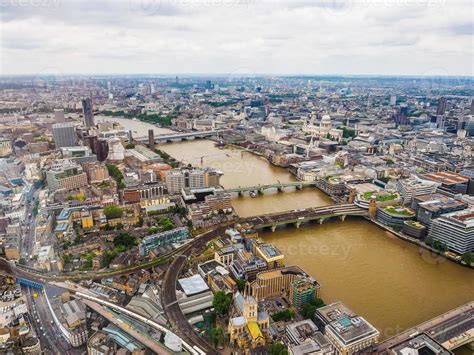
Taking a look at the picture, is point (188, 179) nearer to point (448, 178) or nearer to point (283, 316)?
point (283, 316)

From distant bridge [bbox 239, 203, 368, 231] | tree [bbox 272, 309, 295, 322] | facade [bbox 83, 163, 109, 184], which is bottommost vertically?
tree [bbox 272, 309, 295, 322]

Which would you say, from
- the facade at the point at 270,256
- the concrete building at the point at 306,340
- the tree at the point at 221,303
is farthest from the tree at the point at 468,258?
the tree at the point at 221,303

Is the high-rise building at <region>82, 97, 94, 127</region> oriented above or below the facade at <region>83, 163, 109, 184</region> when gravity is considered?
above

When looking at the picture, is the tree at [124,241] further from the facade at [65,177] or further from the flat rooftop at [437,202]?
the flat rooftop at [437,202]

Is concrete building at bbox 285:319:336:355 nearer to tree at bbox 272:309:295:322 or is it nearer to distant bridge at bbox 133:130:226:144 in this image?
tree at bbox 272:309:295:322

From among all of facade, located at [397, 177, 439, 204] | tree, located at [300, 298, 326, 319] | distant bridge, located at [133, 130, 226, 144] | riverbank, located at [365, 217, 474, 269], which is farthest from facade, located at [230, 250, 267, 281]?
distant bridge, located at [133, 130, 226, 144]

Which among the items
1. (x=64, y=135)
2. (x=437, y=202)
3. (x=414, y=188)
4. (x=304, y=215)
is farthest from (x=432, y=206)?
(x=64, y=135)

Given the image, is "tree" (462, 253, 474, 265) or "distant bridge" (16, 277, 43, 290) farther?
"tree" (462, 253, 474, 265)
